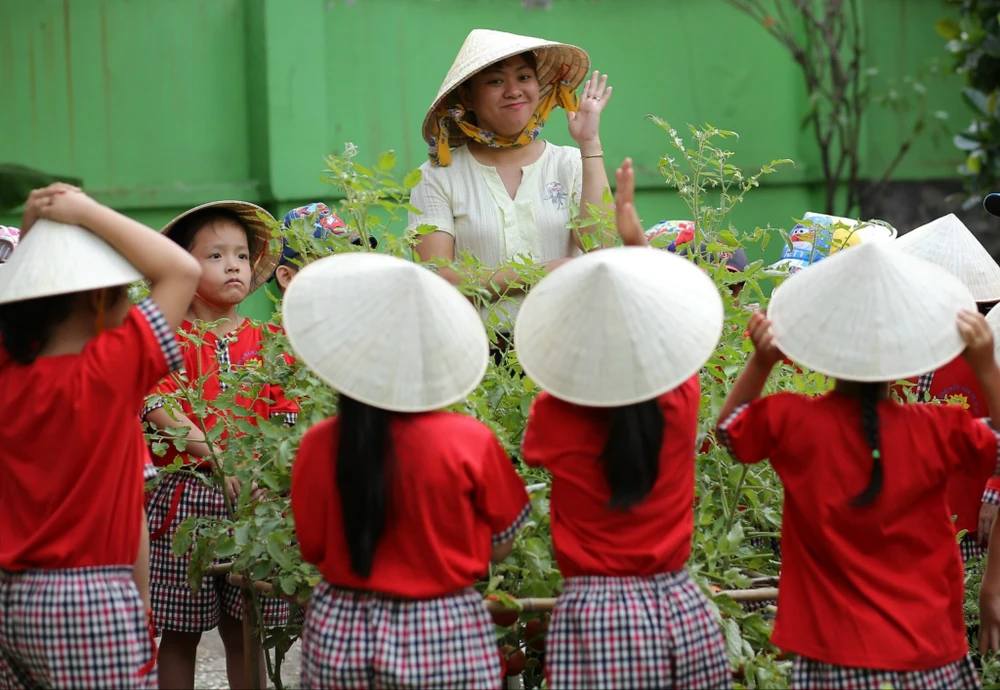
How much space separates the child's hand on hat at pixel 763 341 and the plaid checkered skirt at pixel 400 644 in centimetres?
72

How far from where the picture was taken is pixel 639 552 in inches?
94.3

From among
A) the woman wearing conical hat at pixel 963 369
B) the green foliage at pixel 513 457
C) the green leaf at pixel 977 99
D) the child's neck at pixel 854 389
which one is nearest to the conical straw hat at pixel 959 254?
the woman wearing conical hat at pixel 963 369

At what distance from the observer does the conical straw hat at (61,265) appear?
2473 mm

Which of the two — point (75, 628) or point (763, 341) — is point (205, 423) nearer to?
point (75, 628)

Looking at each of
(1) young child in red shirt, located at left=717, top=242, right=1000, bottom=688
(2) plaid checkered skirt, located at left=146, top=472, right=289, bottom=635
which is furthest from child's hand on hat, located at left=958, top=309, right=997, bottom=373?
(2) plaid checkered skirt, located at left=146, top=472, right=289, bottom=635

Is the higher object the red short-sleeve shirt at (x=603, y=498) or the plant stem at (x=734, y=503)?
the red short-sleeve shirt at (x=603, y=498)

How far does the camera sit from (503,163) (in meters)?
3.88

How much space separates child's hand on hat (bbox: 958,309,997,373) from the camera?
239 cm

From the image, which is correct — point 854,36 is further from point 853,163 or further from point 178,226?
point 178,226

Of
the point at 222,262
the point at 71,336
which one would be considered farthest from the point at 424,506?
the point at 222,262

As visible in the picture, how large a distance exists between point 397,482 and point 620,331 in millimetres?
477

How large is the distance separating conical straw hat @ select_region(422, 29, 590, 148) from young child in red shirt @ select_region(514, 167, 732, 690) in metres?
1.38

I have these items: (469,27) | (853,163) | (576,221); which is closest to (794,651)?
(576,221)

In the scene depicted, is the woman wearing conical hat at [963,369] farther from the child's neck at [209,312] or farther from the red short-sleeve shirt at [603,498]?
the child's neck at [209,312]
